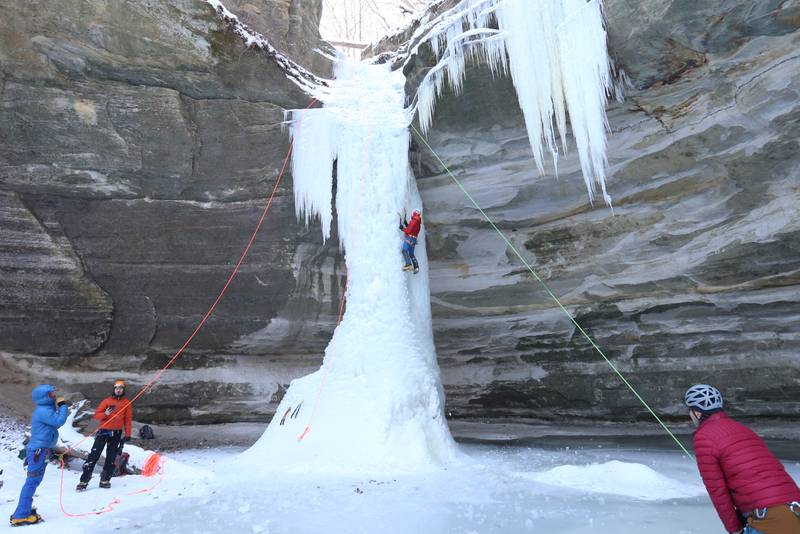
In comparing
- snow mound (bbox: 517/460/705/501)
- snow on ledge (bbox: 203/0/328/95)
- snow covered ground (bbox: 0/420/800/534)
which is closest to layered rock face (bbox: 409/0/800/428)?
snow on ledge (bbox: 203/0/328/95)

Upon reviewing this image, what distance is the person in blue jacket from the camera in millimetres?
4117

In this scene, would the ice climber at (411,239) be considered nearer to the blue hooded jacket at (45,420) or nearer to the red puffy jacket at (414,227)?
the red puffy jacket at (414,227)

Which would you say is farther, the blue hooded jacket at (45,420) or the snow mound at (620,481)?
the snow mound at (620,481)

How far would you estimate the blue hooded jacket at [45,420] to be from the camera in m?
4.30

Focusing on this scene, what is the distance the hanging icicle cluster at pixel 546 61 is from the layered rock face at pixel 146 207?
9.18ft

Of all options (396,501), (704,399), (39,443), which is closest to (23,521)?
(39,443)

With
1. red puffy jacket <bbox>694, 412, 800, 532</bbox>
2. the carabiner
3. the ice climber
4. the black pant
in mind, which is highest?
the ice climber

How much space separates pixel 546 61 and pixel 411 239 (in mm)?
3045

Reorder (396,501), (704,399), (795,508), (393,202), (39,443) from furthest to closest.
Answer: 1. (393,202)
2. (396,501)
3. (39,443)
4. (704,399)
5. (795,508)

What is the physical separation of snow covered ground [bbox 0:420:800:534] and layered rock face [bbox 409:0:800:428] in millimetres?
2004

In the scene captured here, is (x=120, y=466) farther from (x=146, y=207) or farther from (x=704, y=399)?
(x=704, y=399)

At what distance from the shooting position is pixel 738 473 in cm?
236

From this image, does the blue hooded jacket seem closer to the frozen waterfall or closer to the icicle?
the frozen waterfall

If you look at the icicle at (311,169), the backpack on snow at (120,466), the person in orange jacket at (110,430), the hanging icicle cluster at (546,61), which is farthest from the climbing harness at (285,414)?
the hanging icicle cluster at (546,61)
